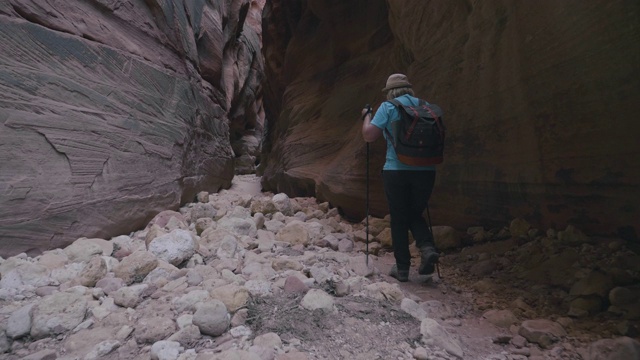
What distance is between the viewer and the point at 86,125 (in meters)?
3.29

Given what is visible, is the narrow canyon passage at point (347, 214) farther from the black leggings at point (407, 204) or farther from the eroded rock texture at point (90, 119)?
the black leggings at point (407, 204)

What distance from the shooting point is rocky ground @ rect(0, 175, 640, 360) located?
5.33 ft

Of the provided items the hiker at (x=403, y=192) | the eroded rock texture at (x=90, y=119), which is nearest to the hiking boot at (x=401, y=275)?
the hiker at (x=403, y=192)

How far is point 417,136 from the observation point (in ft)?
8.41

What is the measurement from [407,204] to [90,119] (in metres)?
3.12

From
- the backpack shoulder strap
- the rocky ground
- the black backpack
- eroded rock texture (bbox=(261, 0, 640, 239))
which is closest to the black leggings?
the black backpack

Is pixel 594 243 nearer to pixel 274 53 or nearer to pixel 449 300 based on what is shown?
pixel 449 300

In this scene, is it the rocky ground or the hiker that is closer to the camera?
the rocky ground

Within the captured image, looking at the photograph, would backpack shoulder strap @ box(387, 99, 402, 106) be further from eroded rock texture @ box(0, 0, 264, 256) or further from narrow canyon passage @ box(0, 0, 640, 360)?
eroded rock texture @ box(0, 0, 264, 256)

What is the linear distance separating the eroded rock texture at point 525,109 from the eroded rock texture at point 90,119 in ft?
8.40

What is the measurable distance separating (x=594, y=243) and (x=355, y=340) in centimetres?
183

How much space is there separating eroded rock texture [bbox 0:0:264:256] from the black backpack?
9.31 ft

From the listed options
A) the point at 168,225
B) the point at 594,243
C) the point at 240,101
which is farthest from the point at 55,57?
the point at 240,101

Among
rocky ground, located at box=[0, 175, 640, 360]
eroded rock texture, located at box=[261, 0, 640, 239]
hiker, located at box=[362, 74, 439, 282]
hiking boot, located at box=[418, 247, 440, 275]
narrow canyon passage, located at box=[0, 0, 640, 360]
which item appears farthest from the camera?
hiker, located at box=[362, 74, 439, 282]
